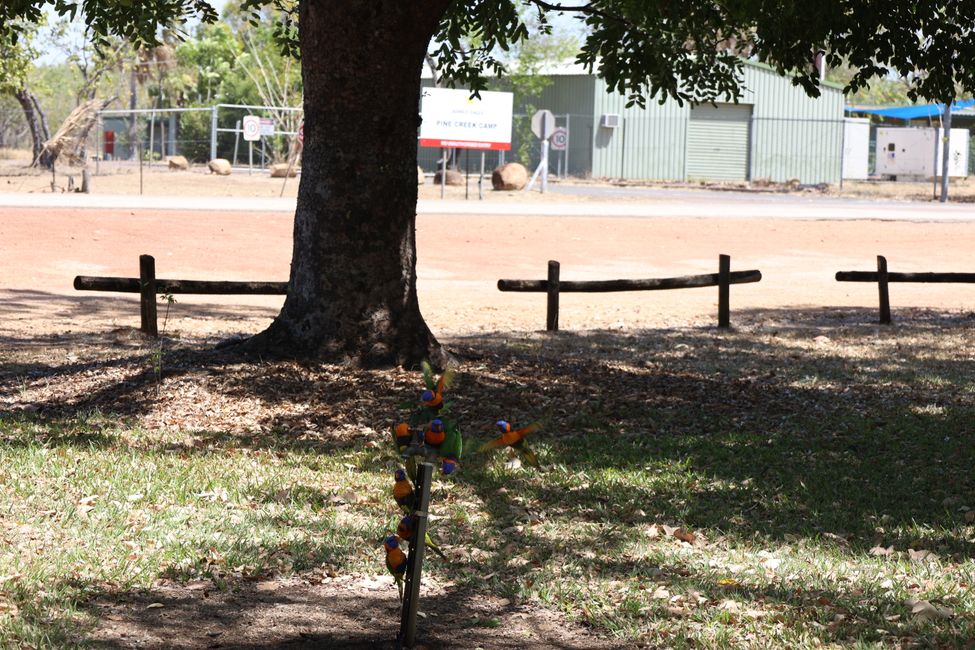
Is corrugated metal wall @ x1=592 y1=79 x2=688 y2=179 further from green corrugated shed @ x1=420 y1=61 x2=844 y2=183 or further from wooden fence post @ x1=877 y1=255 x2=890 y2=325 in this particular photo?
wooden fence post @ x1=877 y1=255 x2=890 y2=325

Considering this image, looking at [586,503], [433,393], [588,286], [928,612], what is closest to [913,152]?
[588,286]

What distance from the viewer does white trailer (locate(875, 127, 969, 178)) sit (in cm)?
5425

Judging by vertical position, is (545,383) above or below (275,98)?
below

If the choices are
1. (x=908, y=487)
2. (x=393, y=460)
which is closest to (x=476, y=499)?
(x=393, y=460)

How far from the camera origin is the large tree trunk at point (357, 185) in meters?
9.78

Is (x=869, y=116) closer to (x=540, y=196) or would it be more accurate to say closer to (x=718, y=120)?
(x=718, y=120)

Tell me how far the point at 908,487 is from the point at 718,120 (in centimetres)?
4865

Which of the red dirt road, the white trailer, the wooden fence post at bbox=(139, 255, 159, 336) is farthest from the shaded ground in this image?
the white trailer

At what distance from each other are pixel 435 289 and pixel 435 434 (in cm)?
1484

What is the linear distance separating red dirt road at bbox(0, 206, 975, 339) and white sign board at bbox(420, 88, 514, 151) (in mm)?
8926

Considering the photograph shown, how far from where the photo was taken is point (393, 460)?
26.7ft

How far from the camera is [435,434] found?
182 inches

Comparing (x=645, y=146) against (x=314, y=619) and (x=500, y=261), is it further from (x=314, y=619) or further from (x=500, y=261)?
(x=314, y=619)

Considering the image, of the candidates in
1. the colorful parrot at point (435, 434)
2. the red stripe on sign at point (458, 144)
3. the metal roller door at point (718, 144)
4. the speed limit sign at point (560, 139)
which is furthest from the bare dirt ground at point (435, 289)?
the metal roller door at point (718, 144)
